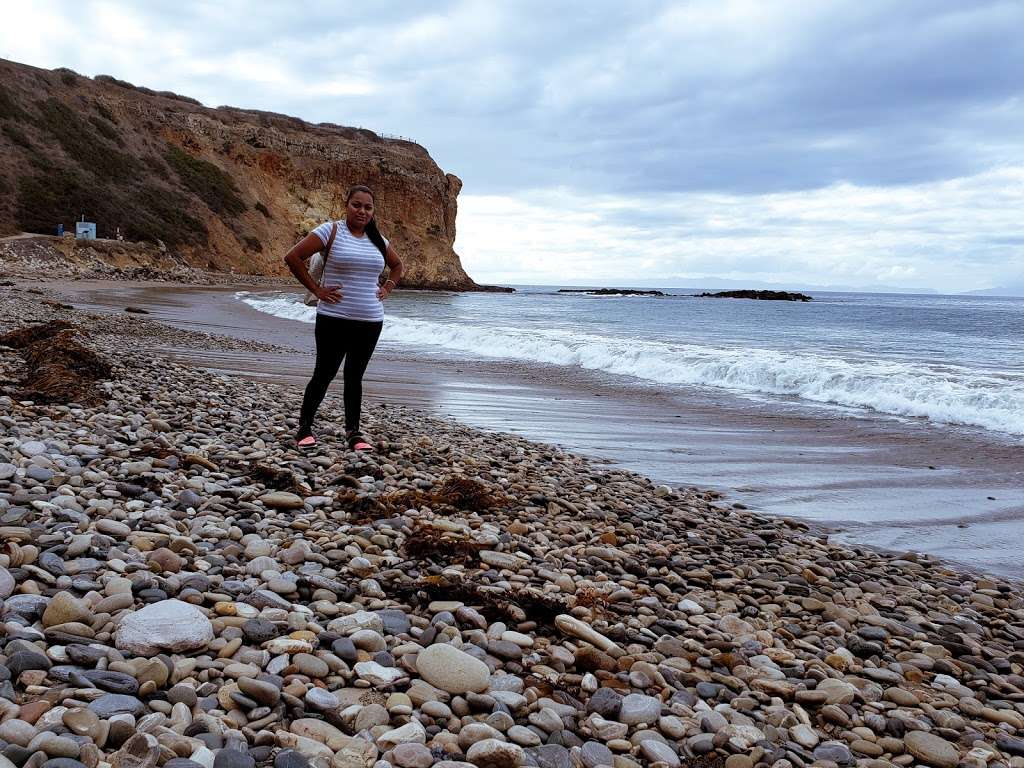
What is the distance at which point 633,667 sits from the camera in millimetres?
2707

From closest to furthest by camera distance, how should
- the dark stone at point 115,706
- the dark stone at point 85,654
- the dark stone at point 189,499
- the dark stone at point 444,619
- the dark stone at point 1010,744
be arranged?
1. the dark stone at point 115,706
2. the dark stone at point 85,654
3. the dark stone at point 1010,744
4. the dark stone at point 444,619
5. the dark stone at point 189,499

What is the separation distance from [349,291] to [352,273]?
13 centimetres

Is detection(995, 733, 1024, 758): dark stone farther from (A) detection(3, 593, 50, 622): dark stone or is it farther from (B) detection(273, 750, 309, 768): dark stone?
(A) detection(3, 593, 50, 622): dark stone

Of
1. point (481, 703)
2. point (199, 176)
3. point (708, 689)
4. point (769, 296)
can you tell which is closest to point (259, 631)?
point (481, 703)

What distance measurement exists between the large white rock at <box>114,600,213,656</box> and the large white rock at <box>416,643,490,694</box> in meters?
0.72


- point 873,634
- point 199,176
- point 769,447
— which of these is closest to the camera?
point 873,634

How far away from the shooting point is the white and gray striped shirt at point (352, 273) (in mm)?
5289

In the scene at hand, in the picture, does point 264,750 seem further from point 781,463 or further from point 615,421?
point 615,421

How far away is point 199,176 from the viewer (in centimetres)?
6625

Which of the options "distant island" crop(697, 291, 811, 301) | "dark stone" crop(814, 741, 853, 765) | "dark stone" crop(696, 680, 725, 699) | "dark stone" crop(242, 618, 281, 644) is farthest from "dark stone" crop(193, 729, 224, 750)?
"distant island" crop(697, 291, 811, 301)

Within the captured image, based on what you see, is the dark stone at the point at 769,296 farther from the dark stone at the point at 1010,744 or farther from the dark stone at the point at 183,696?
the dark stone at the point at 183,696

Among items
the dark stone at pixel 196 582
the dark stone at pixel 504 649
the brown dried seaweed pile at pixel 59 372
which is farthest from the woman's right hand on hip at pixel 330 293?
the dark stone at pixel 504 649

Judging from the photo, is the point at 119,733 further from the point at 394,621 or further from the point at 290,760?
the point at 394,621

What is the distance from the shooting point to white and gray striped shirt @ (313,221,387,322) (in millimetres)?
5289
